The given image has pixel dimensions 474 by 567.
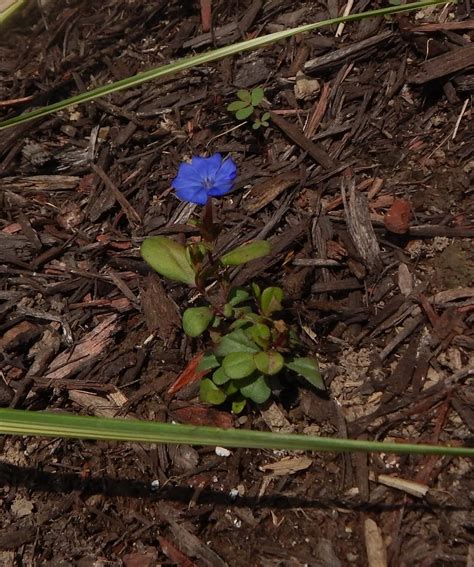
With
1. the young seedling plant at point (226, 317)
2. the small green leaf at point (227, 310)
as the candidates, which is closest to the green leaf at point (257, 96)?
the young seedling plant at point (226, 317)

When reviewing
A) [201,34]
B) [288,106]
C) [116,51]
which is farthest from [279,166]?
[116,51]

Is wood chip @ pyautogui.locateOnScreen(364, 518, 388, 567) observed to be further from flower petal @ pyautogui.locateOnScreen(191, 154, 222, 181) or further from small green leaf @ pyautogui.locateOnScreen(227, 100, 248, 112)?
small green leaf @ pyautogui.locateOnScreen(227, 100, 248, 112)

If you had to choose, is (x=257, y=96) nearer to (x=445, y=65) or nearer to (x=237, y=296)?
(x=445, y=65)

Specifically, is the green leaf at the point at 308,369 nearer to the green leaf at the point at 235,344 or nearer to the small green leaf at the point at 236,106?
the green leaf at the point at 235,344

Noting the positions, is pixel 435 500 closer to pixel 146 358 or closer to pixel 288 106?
pixel 146 358

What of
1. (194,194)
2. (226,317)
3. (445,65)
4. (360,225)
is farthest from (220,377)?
(445,65)

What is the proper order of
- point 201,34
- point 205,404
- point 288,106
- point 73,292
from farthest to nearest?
point 201,34
point 288,106
point 73,292
point 205,404

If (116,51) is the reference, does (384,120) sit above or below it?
below
